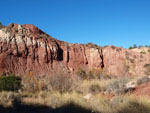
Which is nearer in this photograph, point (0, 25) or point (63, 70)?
point (63, 70)

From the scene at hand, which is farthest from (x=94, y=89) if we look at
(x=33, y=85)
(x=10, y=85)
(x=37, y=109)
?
(x=10, y=85)

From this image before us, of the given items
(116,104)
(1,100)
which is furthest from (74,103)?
(1,100)

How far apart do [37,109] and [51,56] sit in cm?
2486

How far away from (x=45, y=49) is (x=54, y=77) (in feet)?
72.3

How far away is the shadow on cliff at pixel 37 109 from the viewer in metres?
5.79

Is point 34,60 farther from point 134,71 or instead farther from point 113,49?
point 134,71

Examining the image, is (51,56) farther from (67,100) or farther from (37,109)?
(67,100)

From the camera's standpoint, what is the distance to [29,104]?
7289mm

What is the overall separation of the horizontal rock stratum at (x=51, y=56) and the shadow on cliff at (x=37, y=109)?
63.4 ft

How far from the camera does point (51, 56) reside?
104 feet

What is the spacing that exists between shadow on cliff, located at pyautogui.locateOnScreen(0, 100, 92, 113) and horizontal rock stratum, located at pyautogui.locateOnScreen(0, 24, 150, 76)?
63.4ft

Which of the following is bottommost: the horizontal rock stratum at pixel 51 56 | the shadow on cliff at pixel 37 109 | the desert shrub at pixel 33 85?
the shadow on cliff at pixel 37 109

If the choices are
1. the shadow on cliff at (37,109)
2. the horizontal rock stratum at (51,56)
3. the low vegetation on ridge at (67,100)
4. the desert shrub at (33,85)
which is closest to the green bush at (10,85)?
the low vegetation on ridge at (67,100)

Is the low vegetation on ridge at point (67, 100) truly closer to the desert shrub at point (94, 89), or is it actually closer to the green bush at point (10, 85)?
the desert shrub at point (94, 89)
